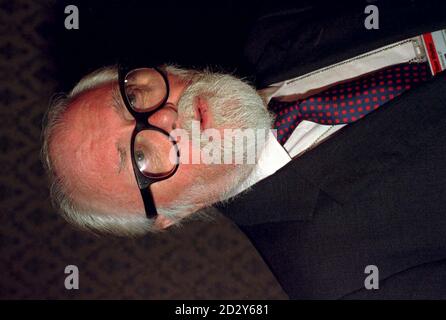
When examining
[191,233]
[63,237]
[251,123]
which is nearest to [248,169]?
[251,123]

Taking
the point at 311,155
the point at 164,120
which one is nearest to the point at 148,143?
the point at 164,120

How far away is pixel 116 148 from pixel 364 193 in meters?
0.60

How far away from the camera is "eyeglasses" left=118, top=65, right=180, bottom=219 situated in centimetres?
86

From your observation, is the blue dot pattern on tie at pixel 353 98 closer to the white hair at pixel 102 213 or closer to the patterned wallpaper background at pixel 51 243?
the white hair at pixel 102 213

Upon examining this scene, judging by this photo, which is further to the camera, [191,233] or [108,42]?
[191,233]

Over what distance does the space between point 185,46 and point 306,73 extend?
62 centimetres

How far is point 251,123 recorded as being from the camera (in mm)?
903

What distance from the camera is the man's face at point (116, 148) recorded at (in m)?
0.86

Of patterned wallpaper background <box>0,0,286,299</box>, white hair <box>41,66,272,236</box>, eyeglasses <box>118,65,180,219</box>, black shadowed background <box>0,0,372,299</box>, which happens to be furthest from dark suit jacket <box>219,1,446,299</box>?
patterned wallpaper background <box>0,0,286,299</box>

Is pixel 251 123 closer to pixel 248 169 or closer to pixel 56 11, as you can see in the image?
pixel 248 169

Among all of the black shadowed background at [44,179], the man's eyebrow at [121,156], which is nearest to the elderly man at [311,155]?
the man's eyebrow at [121,156]

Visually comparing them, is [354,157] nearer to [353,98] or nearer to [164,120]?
[353,98]

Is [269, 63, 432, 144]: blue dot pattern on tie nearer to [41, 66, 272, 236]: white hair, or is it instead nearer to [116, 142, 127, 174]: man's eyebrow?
[41, 66, 272, 236]: white hair

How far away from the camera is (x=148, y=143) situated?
2.85 feet
